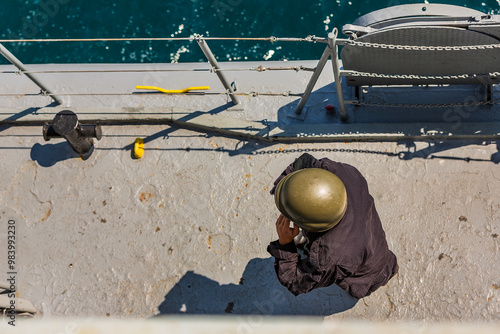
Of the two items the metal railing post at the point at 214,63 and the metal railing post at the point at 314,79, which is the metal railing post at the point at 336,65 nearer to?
the metal railing post at the point at 314,79

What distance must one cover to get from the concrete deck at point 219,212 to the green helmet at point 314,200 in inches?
52.9

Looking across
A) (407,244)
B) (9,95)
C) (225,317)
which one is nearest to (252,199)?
(225,317)

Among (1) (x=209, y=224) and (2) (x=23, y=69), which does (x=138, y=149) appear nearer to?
(1) (x=209, y=224)

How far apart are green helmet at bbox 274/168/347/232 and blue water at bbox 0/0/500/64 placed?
365 centimetres

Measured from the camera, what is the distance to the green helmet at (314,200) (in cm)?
252

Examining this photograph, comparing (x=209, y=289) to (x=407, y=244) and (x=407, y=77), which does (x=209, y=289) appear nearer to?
(x=407, y=244)

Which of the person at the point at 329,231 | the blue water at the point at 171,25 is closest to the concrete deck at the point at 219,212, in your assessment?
the person at the point at 329,231

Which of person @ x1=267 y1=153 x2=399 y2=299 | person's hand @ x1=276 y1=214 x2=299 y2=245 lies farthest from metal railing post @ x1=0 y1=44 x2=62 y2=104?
person's hand @ x1=276 y1=214 x2=299 y2=245

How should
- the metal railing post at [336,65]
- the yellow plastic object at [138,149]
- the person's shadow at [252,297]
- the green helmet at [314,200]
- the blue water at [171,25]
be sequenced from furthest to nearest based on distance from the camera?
1. the blue water at [171,25]
2. the yellow plastic object at [138,149]
3. the person's shadow at [252,297]
4. the metal railing post at [336,65]
5. the green helmet at [314,200]

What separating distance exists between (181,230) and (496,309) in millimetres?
2780

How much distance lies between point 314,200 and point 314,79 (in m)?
1.56

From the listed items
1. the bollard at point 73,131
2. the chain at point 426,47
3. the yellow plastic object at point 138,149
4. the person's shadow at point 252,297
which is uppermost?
the chain at point 426,47

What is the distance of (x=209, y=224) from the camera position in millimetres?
4004

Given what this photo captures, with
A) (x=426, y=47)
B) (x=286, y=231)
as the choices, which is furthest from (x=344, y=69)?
(x=286, y=231)
